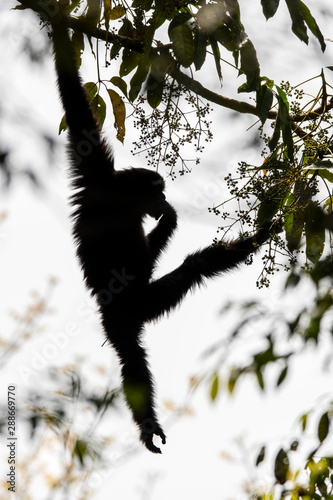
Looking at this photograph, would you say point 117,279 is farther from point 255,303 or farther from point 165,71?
point 255,303

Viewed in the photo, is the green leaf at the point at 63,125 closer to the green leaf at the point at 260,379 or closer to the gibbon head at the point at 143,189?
the gibbon head at the point at 143,189

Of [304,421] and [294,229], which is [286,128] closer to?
[294,229]

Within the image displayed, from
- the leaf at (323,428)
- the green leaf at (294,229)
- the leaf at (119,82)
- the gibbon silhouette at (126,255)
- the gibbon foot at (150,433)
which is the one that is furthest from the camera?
the gibbon silhouette at (126,255)

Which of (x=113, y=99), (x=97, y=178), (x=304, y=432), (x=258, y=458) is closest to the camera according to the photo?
(x=304, y=432)

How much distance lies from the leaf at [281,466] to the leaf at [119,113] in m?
2.86

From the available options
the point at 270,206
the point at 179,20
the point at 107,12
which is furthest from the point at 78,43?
the point at 270,206

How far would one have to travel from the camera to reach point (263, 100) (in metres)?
3.71

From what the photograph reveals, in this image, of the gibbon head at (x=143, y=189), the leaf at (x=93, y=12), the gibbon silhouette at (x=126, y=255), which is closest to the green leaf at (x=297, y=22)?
the leaf at (x=93, y=12)

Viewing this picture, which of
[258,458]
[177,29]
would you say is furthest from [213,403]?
[177,29]

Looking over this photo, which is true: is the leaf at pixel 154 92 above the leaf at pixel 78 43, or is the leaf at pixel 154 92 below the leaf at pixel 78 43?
below

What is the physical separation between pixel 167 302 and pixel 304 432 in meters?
2.74

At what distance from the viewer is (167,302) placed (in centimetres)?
560

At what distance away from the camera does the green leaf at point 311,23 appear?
3.51 meters

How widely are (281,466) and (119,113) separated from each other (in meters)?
3.09
